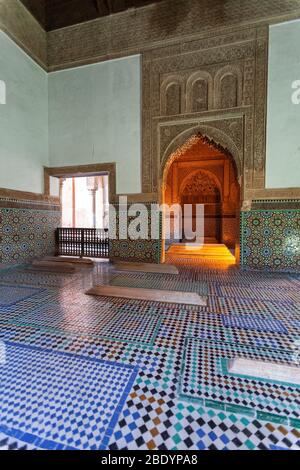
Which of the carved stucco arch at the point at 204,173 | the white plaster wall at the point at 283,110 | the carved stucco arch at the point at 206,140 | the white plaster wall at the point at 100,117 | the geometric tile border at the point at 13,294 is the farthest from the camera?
the carved stucco arch at the point at 204,173

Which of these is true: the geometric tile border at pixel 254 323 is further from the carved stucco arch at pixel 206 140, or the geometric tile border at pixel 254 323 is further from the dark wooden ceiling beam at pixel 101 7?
the dark wooden ceiling beam at pixel 101 7

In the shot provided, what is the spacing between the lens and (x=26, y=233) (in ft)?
10.1

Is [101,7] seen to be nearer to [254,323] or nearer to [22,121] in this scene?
[22,121]

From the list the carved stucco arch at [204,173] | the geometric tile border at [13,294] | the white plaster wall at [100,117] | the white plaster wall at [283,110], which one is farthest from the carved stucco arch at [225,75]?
the geometric tile border at [13,294]

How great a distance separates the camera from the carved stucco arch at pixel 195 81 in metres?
2.87

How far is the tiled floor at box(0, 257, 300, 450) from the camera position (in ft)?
2.20

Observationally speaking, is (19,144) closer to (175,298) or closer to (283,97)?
(175,298)

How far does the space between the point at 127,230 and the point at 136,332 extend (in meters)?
2.04

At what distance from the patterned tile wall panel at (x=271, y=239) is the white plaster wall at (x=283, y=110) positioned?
0.37 meters

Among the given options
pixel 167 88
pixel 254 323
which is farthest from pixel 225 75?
pixel 254 323

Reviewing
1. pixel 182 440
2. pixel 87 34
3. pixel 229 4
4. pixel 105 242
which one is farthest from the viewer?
pixel 105 242

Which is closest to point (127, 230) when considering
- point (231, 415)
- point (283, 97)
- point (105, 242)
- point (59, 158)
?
point (105, 242)

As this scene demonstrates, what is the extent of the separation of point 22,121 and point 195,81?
2224 millimetres

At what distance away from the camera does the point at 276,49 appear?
8.70 ft
